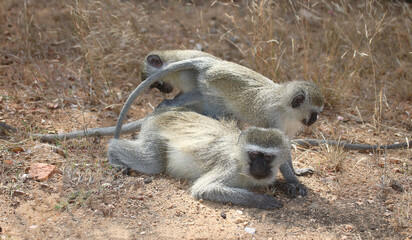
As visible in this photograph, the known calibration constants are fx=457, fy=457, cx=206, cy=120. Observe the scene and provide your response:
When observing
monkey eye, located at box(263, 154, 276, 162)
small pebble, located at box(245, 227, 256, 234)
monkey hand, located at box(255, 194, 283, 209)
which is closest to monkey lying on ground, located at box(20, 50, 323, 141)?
monkey eye, located at box(263, 154, 276, 162)

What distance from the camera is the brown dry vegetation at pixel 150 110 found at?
12.4ft

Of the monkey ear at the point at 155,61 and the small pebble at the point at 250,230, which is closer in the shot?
the small pebble at the point at 250,230

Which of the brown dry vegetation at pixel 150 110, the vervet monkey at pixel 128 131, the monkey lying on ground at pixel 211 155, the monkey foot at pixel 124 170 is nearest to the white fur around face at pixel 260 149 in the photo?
the monkey lying on ground at pixel 211 155

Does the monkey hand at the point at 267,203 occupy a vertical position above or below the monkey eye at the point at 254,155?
below

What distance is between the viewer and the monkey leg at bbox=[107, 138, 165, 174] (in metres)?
4.64

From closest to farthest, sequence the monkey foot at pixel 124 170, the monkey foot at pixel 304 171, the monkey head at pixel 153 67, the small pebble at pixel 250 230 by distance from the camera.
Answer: the small pebble at pixel 250 230, the monkey foot at pixel 124 170, the monkey foot at pixel 304 171, the monkey head at pixel 153 67

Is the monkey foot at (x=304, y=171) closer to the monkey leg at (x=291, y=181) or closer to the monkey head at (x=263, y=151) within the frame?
the monkey leg at (x=291, y=181)

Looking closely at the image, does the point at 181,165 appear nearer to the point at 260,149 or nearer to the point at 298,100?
the point at 260,149

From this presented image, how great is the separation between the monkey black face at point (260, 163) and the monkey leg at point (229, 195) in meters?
0.21

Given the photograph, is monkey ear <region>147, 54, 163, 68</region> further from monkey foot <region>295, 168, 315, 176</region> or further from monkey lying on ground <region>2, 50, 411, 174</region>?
monkey foot <region>295, 168, 315, 176</region>

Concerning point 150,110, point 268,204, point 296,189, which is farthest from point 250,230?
point 150,110

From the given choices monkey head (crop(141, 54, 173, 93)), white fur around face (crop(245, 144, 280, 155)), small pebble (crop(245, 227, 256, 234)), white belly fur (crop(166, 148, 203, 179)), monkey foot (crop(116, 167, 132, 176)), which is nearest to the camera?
small pebble (crop(245, 227, 256, 234))

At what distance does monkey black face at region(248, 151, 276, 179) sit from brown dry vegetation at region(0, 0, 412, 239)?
343 millimetres

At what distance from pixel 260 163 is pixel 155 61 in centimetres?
217
